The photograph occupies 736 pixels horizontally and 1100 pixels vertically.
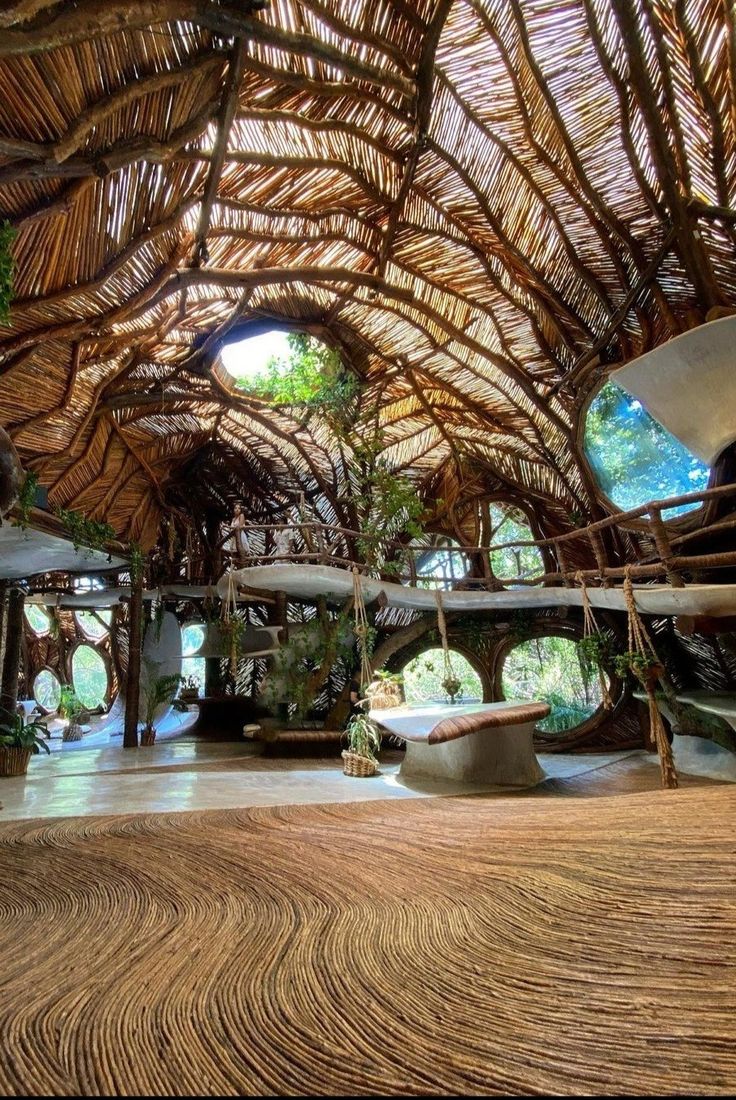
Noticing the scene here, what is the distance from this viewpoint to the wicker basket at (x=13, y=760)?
5648mm

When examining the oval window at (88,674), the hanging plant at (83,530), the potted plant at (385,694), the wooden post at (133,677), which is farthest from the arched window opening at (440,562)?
the oval window at (88,674)

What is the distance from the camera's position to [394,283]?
6195 mm

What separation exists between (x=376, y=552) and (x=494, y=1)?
20.1ft

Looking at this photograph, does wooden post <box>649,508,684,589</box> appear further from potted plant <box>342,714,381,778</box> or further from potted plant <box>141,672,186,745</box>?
potted plant <box>141,672,186,745</box>

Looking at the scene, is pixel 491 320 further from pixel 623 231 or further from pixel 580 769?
pixel 580 769

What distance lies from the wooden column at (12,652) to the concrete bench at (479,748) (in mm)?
5624

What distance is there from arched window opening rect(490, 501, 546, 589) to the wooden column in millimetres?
7502

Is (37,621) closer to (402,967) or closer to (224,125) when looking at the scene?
(224,125)

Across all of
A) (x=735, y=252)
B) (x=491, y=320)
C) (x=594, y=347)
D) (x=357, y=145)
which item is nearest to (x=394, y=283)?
(x=491, y=320)

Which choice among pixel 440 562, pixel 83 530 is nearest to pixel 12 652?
pixel 83 530

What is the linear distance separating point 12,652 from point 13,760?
3.54 meters

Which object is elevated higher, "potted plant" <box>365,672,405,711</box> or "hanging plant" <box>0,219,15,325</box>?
"hanging plant" <box>0,219,15,325</box>

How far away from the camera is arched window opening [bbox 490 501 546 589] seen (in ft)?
32.7

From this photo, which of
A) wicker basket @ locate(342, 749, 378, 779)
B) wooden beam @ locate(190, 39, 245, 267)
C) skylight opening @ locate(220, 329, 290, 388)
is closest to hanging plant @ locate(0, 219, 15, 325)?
wooden beam @ locate(190, 39, 245, 267)
